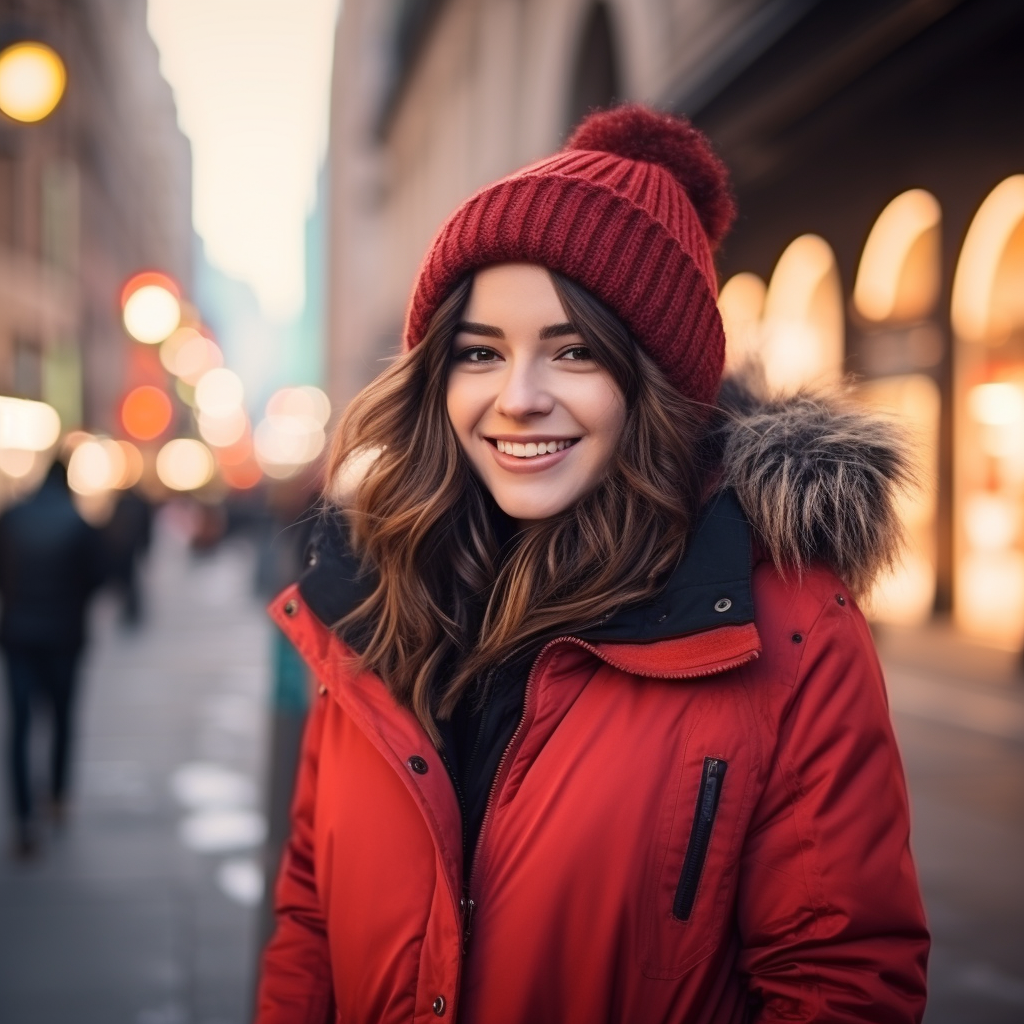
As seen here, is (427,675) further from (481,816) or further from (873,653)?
(873,653)

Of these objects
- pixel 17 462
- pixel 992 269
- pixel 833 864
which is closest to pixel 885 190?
pixel 992 269

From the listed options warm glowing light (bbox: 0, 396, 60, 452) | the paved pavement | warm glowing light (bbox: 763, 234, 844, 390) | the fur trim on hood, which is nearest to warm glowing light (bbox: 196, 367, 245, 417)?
warm glowing light (bbox: 0, 396, 60, 452)

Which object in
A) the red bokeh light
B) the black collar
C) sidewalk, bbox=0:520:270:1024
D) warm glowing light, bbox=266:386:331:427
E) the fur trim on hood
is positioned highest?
warm glowing light, bbox=266:386:331:427

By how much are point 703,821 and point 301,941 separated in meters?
0.96

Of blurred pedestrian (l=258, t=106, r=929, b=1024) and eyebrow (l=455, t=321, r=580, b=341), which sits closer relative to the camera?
blurred pedestrian (l=258, t=106, r=929, b=1024)

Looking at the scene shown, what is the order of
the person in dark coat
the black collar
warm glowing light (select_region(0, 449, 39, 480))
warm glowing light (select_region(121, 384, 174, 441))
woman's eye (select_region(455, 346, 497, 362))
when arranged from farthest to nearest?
warm glowing light (select_region(0, 449, 39, 480)) → warm glowing light (select_region(121, 384, 174, 441)) → the person in dark coat → woman's eye (select_region(455, 346, 497, 362)) → the black collar

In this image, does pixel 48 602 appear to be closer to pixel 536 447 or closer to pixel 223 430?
pixel 536 447

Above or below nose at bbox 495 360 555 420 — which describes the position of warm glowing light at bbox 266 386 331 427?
above

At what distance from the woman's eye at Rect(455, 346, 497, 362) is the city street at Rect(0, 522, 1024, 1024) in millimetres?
3126

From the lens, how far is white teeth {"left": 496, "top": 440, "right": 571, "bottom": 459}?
2.11 metres

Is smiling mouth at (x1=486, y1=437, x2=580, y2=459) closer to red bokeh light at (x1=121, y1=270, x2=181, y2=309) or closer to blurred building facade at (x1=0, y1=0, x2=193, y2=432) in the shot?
blurred building facade at (x1=0, y1=0, x2=193, y2=432)

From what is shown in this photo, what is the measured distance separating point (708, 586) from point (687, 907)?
0.50 metres

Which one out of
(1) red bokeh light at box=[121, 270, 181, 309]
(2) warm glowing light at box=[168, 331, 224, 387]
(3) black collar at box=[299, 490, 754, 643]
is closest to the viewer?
(3) black collar at box=[299, 490, 754, 643]

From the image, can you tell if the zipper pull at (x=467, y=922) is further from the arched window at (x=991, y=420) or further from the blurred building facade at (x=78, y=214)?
the arched window at (x=991, y=420)
